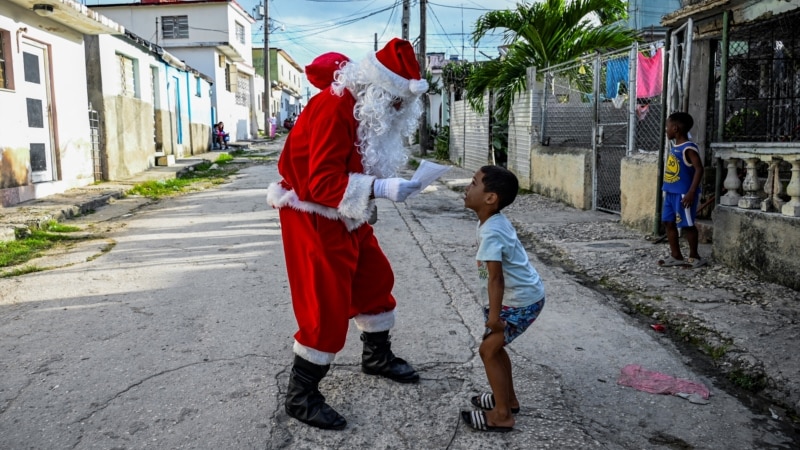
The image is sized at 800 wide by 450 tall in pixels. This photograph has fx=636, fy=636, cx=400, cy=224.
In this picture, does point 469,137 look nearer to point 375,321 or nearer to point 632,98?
point 632,98

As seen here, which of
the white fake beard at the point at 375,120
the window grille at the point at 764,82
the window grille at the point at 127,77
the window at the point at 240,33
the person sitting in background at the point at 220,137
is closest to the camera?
the white fake beard at the point at 375,120

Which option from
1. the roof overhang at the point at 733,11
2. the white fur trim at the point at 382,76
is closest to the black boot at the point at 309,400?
the white fur trim at the point at 382,76

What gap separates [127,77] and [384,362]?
14386 millimetres

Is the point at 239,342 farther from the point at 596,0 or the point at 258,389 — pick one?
the point at 596,0

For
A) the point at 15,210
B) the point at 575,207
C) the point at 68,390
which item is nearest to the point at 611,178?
the point at 575,207

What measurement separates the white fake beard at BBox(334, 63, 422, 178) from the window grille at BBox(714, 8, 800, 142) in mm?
4253

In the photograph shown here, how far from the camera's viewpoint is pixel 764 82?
6.49 meters

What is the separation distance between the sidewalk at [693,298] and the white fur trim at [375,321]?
5.53ft

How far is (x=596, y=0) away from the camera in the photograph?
11.6 m

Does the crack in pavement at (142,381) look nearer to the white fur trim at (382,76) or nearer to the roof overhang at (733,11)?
the white fur trim at (382,76)

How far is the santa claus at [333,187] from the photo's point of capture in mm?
2641

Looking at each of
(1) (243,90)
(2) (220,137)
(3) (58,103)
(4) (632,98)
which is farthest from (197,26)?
(4) (632,98)

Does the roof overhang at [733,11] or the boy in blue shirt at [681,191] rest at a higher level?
the roof overhang at [733,11]

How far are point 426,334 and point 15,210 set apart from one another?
23.7ft
